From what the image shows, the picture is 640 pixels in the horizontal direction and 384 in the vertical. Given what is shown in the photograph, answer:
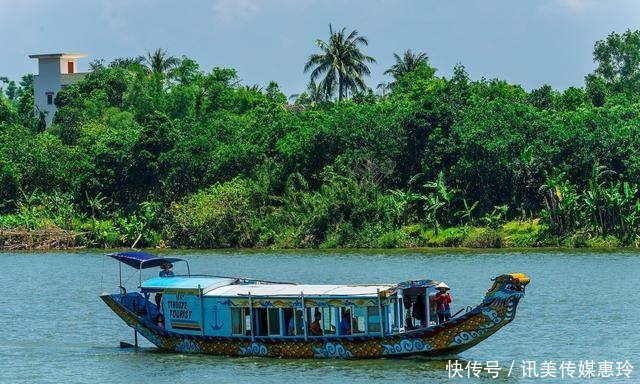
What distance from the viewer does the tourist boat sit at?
1102 inches

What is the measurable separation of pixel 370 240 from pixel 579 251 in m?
11.6

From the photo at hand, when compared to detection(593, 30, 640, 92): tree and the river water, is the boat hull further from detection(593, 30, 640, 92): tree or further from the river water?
detection(593, 30, 640, 92): tree

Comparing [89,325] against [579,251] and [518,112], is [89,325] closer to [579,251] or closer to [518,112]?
[579,251]

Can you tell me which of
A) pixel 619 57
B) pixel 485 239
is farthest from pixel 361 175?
pixel 619 57

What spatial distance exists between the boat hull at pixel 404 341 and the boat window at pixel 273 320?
0.60 ft

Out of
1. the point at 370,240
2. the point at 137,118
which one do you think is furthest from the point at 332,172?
the point at 137,118

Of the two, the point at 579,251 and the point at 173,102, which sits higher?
the point at 173,102

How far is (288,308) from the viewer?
2908cm

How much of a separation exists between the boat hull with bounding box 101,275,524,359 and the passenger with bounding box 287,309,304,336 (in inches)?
7.2

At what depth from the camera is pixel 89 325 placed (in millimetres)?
38375

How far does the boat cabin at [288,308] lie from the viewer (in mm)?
28359

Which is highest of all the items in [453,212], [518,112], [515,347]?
[518,112]

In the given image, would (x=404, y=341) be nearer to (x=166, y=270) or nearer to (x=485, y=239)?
(x=166, y=270)

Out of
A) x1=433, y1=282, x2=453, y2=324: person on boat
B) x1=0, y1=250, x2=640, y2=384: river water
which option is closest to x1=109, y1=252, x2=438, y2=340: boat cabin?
x1=433, y1=282, x2=453, y2=324: person on boat
